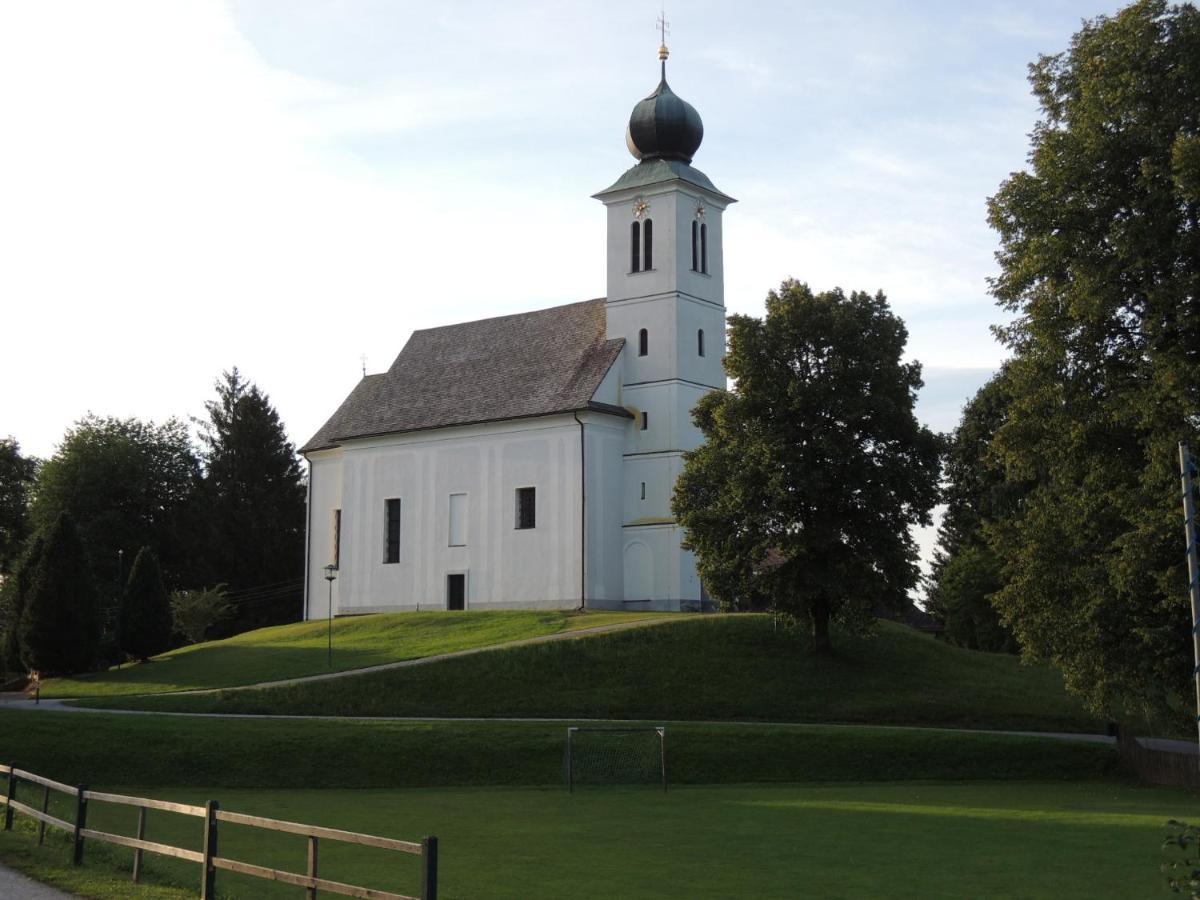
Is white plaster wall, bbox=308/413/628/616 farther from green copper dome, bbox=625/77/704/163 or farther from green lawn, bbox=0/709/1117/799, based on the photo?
green lawn, bbox=0/709/1117/799

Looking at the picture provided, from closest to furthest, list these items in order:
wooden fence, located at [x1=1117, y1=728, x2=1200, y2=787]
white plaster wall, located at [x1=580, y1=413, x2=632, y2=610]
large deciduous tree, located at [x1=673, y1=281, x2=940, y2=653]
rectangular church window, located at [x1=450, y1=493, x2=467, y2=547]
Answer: wooden fence, located at [x1=1117, y1=728, x2=1200, y2=787], large deciduous tree, located at [x1=673, y1=281, x2=940, y2=653], white plaster wall, located at [x1=580, y1=413, x2=632, y2=610], rectangular church window, located at [x1=450, y1=493, x2=467, y2=547]

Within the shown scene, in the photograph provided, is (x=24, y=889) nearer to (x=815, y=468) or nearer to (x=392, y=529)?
(x=815, y=468)

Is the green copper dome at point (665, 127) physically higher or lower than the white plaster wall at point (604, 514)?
higher

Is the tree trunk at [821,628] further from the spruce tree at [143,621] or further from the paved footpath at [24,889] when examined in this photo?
the paved footpath at [24,889]

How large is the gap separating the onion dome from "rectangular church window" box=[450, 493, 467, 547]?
57.0ft

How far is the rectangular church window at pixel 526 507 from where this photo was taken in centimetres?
5688

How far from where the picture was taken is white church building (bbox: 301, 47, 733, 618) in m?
55.3

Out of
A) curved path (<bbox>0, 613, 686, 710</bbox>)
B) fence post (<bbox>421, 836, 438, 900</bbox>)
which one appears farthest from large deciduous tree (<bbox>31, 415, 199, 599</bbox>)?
fence post (<bbox>421, 836, 438, 900</bbox>)

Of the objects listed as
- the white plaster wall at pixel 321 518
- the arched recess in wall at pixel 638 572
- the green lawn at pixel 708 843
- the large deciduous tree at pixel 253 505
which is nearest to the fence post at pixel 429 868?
the green lawn at pixel 708 843

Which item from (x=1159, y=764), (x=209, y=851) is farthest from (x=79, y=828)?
(x=1159, y=764)

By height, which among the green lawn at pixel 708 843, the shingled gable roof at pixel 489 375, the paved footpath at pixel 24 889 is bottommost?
the green lawn at pixel 708 843

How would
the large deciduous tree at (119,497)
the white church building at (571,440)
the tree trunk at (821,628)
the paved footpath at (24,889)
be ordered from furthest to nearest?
the large deciduous tree at (119,497), the white church building at (571,440), the tree trunk at (821,628), the paved footpath at (24,889)

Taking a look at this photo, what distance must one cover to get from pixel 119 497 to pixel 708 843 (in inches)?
2928

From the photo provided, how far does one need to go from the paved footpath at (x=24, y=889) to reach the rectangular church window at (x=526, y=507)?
4201cm
